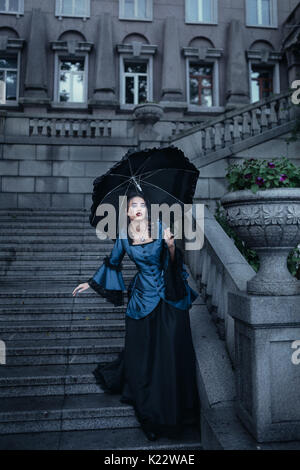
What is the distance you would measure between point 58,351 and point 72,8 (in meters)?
16.9

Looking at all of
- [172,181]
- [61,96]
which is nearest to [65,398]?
[172,181]

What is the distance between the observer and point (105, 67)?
16000mm

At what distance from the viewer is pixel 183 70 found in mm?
16922

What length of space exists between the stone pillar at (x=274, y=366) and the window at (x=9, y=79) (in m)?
16.4

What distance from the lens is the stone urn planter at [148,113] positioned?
10.6 meters

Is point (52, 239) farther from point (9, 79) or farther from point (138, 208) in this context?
point (9, 79)

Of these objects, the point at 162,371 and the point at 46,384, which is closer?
the point at 162,371

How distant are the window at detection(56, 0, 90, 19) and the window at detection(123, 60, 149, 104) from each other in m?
2.73

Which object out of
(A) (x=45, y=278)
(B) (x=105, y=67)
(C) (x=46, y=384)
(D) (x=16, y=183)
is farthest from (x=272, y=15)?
(C) (x=46, y=384)

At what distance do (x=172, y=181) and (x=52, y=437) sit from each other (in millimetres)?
2623

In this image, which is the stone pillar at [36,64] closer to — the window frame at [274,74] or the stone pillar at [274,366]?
the window frame at [274,74]

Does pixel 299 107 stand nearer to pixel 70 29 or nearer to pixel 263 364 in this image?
pixel 263 364

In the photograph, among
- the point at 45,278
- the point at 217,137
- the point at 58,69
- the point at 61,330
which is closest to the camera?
the point at 61,330

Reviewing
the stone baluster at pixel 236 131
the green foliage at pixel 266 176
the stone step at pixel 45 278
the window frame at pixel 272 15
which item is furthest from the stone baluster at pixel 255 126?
the window frame at pixel 272 15
